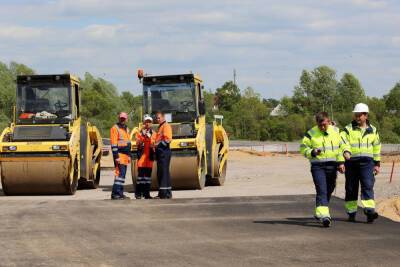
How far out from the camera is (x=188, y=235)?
11.6 metres

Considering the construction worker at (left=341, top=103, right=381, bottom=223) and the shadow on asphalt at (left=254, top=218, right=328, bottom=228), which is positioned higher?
the construction worker at (left=341, top=103, right=381, bottom=223)

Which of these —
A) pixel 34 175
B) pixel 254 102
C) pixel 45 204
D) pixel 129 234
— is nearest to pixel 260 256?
pixel 129 234

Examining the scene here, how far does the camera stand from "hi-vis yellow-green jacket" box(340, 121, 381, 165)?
13.5m

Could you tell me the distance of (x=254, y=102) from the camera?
110 meters

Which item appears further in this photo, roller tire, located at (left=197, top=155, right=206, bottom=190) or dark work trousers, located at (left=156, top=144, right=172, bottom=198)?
roller tire, located at (left=197, top=155, right=206, bottom=190)

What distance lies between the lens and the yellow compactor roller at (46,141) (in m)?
19.6

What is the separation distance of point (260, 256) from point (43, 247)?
8.43 feet

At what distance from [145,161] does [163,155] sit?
1.31 ft

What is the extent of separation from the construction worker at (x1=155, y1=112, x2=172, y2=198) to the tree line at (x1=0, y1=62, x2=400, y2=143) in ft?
160

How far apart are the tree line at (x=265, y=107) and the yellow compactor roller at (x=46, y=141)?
45.5m

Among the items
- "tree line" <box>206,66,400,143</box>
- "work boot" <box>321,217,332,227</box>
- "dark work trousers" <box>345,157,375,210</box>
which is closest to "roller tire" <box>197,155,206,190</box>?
"dark work trousers" <box>345,157,375,210</box>

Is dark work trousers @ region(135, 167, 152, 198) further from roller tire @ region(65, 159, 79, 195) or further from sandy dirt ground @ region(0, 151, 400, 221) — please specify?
roller tire @ region(65, 159, 79, 195)

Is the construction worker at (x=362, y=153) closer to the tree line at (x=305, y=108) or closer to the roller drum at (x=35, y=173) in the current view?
the roller drum at (x=35, y=173)

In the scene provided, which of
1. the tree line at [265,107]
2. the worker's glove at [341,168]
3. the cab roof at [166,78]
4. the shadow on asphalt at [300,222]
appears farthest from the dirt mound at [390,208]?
the tree line at [265,107]
